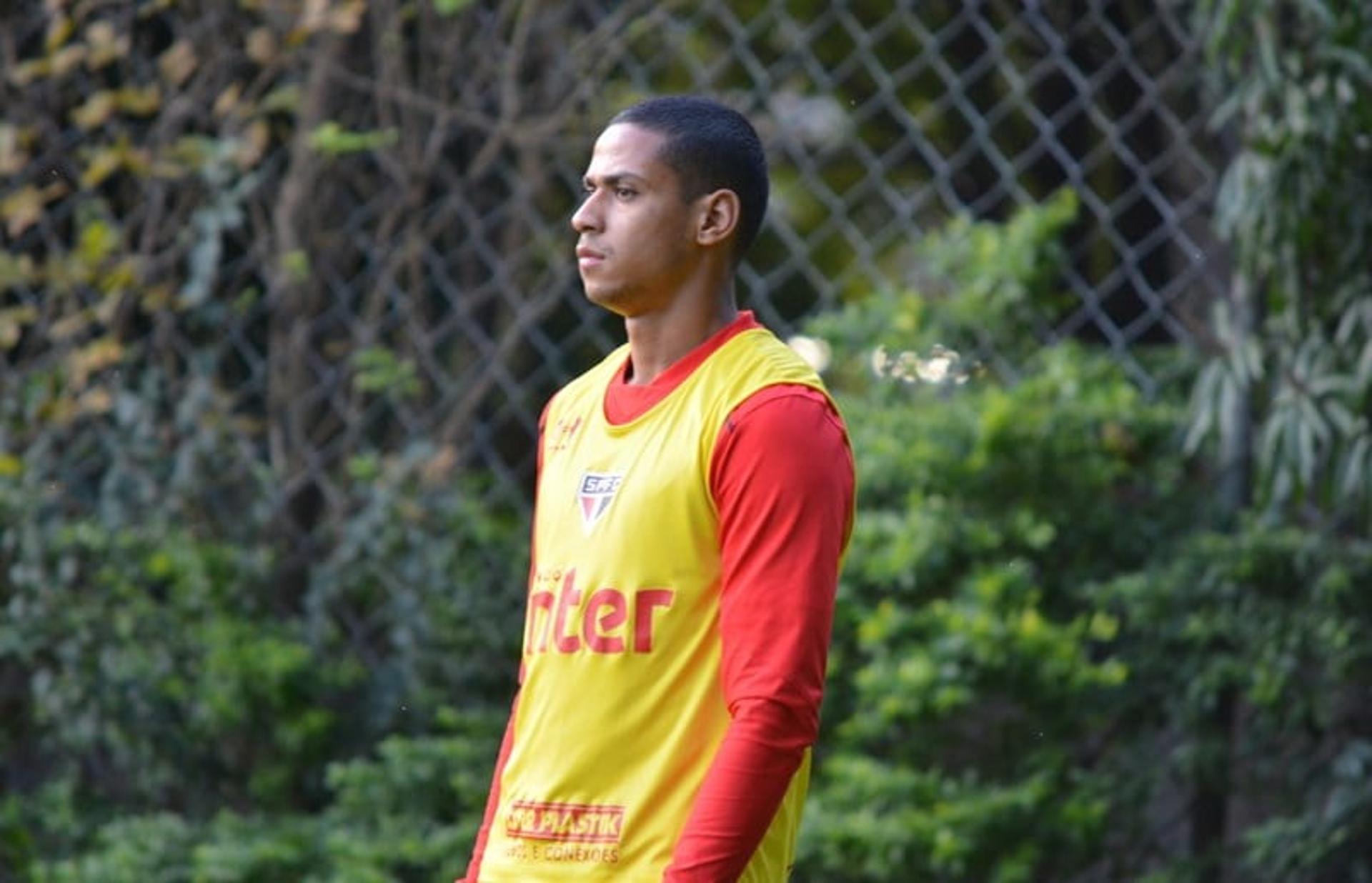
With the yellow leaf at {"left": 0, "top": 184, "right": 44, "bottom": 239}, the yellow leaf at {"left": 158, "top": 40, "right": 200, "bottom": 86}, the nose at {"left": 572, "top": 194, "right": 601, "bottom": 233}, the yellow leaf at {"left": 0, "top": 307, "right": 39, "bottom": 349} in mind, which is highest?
the yellow leaf at {"left": 158, "top": 40, "right": 200, "bottom": 86}

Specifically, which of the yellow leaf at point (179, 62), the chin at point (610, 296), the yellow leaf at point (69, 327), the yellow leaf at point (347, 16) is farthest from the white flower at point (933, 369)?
the yellow leaf at point (69, 327)

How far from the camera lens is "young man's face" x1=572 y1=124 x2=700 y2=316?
2.53 meters

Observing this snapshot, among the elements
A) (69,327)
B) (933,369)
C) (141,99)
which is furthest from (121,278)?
(933,369)

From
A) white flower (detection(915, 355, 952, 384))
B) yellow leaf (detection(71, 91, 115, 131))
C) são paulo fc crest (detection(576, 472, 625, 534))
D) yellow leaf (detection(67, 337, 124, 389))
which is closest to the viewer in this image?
são paulo fc crest (detection(576, 472, 625, 534))

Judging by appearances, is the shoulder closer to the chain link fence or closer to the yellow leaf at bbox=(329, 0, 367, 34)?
the chain link fence

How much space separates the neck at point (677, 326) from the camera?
2.58 m

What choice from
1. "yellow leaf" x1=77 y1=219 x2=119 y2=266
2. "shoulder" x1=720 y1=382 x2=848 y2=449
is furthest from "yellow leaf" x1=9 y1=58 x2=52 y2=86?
"shoulder" x1=720 y1=382 x2=848 y2=449

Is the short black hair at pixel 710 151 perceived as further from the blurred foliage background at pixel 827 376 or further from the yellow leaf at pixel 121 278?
the yellow leaf at pixel 121 278

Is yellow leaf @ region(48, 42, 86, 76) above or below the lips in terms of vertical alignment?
above

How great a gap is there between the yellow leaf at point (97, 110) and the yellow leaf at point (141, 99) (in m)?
0.02

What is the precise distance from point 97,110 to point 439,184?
88cm

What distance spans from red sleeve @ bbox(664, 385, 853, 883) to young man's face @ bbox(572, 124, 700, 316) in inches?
8.6

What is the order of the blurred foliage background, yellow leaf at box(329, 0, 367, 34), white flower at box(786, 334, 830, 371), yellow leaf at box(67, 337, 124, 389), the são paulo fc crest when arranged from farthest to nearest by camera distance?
yellow leaf at box(67, 337, 124, 389) < yellow leaf at box(329, 0, 367, 34) < white flower at box(786, 334, 830, 371) < the blurred foliage background < the são paulo fc crest

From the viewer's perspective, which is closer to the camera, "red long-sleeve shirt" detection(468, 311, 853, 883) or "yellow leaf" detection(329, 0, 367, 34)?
"red long-sleeve shirt" detection(468, 311, 853, 883)
